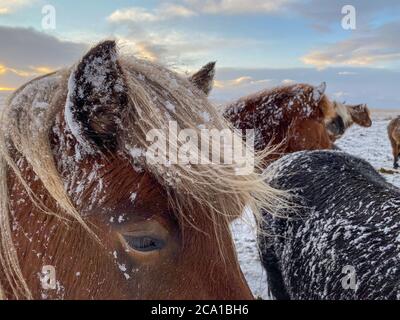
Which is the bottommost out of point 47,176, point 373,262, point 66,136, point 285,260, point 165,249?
point 285,260

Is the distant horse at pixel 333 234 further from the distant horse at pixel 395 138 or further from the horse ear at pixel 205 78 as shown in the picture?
the distant horse at pixel 395 138

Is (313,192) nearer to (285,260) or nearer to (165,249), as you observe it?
(285,260)

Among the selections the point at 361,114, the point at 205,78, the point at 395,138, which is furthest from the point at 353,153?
the point at 205,78

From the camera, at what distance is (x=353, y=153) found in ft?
46.7

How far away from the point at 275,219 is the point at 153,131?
229 centimetres

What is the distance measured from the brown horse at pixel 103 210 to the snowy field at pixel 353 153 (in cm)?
37

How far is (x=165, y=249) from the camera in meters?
1.29

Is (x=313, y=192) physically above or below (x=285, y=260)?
above

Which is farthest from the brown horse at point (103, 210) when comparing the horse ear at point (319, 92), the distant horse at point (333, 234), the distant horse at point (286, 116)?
the horse ear at point (319, 92)

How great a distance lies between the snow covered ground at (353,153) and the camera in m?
5.07

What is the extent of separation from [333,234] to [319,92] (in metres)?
2.54

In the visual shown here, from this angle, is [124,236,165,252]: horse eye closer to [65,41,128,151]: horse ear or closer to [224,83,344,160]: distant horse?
[65,41,128,151]: horse ear
